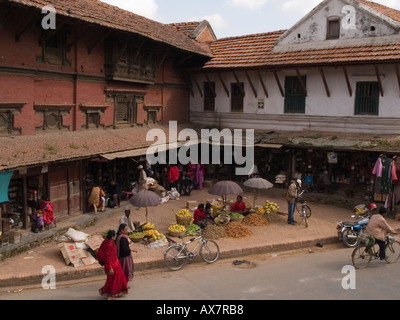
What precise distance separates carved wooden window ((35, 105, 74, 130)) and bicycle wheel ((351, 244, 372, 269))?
1119 cm

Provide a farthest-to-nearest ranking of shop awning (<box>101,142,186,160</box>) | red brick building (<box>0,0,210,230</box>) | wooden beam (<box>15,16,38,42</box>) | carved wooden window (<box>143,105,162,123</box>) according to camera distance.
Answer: carved wooden window (<box>143,105,162,123</box>)
shop awning (<box>101,142,186,160</box>)
wooden beam (<box>15,16,38,42</box>)
red brick building (<box>0,0,210,230</box>)

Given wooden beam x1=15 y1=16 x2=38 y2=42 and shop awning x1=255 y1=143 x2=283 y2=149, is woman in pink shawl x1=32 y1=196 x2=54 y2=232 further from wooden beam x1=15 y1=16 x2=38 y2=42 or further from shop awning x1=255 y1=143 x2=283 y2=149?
shop awning x1=255 y1=143 x2=283 y2=149

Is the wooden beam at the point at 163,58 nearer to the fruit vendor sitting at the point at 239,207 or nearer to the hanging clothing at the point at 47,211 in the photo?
the fruit vendor sitting at the point at 239,207

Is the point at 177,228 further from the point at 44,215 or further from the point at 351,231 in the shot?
the point at 351,231

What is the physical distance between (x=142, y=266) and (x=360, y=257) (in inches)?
235

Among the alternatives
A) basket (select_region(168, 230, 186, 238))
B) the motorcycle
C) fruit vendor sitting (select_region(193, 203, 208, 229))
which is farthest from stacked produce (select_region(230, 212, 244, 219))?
the motorcycle

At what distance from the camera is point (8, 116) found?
1412 centimetres

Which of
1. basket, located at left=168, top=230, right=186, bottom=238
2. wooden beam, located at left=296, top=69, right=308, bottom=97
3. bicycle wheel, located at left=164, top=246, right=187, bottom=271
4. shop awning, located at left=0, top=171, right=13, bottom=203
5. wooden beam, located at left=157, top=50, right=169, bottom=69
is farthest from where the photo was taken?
wooden beam, located at left=157, top=50, right=169, bottom=69

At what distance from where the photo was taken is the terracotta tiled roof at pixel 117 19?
1438cm

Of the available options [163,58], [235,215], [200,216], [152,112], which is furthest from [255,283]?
[163,58]

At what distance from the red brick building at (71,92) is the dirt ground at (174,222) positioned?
163 centimetres

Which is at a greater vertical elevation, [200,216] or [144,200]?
[144,200]

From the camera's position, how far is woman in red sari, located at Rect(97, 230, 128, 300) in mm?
9219

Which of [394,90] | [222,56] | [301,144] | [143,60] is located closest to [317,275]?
[301,144]
